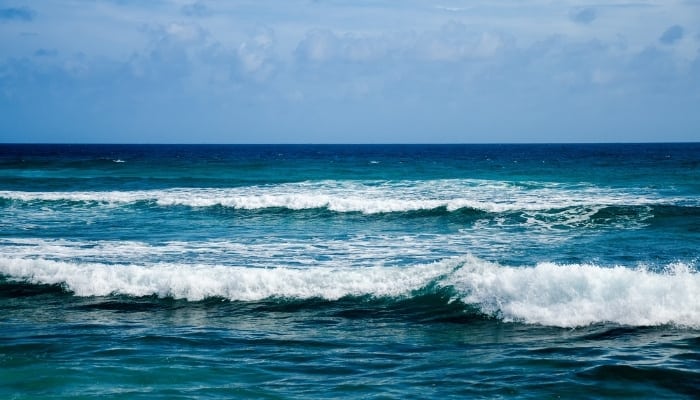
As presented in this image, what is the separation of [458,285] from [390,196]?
18.0 metres

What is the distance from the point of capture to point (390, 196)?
99.2 ft

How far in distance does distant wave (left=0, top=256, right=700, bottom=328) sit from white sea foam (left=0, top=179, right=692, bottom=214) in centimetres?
1108

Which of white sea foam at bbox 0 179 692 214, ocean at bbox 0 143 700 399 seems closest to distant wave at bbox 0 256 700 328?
ocean at bbox 0 143 700 399

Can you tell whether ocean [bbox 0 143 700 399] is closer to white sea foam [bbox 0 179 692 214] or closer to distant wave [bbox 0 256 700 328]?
distant wave [bbox 0 256 700 328]

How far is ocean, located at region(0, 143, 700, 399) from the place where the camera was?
7918mm

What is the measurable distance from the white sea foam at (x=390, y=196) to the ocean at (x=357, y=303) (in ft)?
1.77

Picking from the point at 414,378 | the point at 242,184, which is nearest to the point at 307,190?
the point at 242,184

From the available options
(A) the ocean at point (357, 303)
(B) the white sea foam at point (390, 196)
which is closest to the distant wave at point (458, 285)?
(A) the ocean at point (357, 303)

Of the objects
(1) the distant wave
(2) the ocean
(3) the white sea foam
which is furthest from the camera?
(3) the white sea foam

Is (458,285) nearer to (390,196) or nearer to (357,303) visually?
(357,303)

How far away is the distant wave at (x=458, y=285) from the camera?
34.6ft

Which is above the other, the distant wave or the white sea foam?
the white sea foam

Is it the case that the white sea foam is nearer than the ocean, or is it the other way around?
the ocean

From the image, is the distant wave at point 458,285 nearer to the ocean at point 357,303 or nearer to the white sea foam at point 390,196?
the ocean at point 357,303
